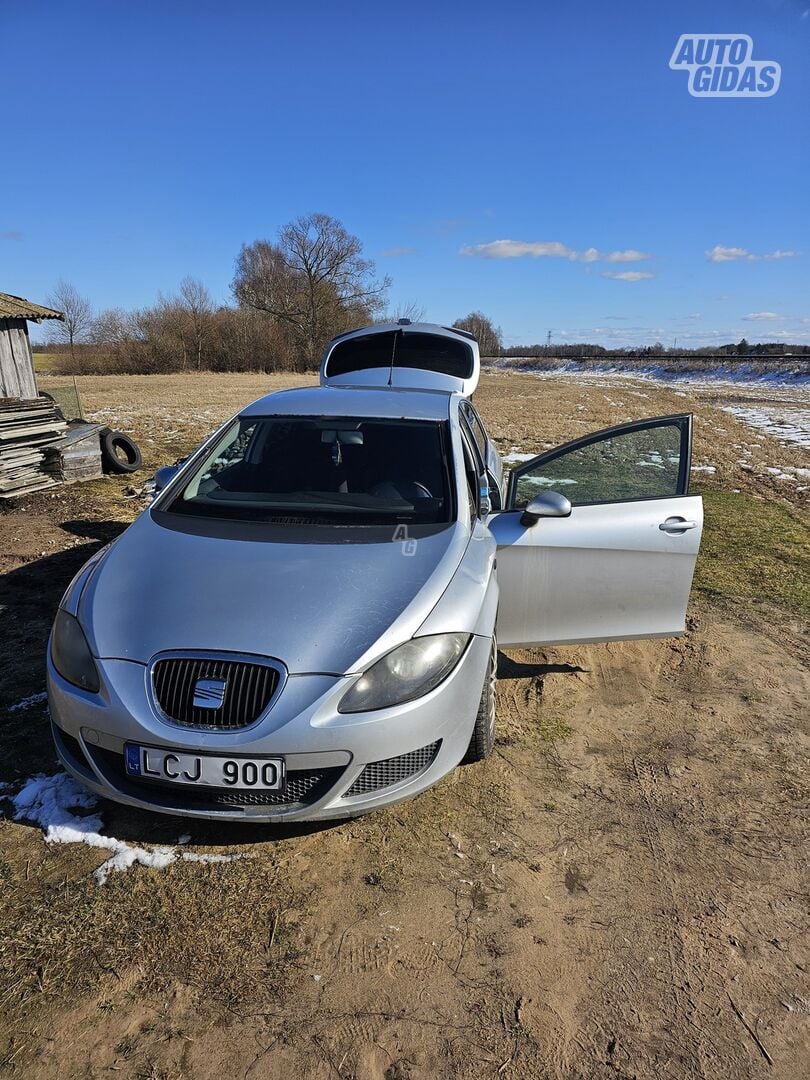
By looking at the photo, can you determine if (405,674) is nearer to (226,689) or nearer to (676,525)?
(226,689)

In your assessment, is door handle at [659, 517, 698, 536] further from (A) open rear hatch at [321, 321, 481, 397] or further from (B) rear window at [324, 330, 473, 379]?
(B) rear window at [324, 330, 473, 379]

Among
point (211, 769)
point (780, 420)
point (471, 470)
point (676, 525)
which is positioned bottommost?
point (780, 420)

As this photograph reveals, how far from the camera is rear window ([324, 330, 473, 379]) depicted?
7.79 meters

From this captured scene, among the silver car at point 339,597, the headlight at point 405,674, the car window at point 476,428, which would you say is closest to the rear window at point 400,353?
the car window at point 476,428

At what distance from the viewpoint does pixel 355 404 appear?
4141 millimetres

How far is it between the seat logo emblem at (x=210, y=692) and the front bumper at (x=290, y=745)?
0.10m

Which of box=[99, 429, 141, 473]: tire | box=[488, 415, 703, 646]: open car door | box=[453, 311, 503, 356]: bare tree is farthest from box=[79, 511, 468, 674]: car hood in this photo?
box=[453, 311, 503, 356]: bare tree

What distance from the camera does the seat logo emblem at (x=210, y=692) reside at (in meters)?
2.37

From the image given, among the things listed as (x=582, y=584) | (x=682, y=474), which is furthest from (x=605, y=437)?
(x=582, y=584)

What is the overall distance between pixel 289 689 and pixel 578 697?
7.02 feet

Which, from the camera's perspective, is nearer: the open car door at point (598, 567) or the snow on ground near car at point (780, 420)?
the open car door at point (598, 567)

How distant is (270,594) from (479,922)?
4.60 feet

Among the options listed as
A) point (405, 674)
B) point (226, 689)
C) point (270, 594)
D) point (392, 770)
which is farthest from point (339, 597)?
point (392, 770)

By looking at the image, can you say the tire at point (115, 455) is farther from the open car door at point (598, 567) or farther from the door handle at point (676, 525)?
the door handle at point (676, 525)
